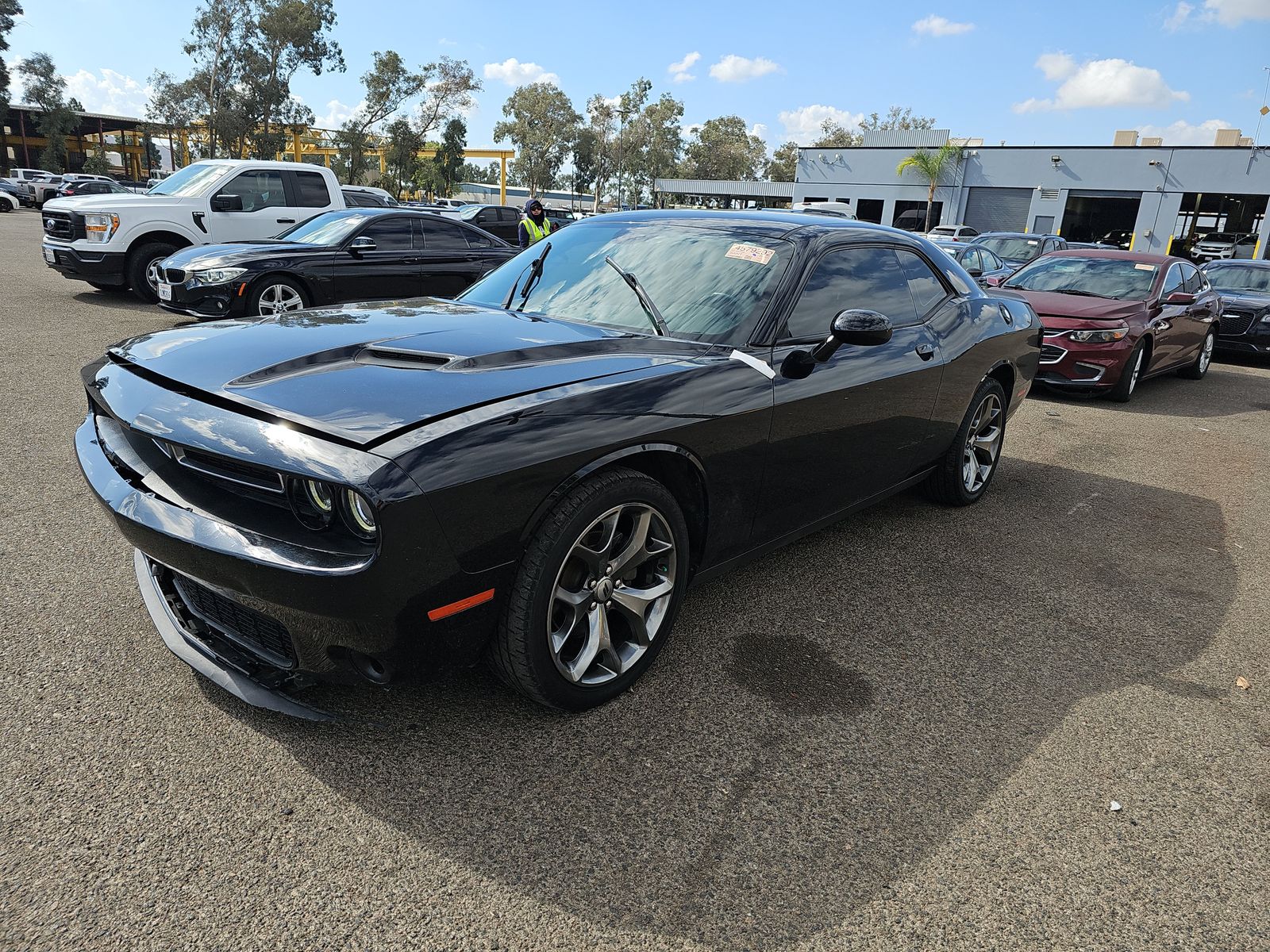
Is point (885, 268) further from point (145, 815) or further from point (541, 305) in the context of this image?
point (145, 815)

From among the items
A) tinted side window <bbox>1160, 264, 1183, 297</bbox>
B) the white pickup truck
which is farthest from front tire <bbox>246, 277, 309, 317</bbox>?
tinted side window <bbox>1160, 264, 1183, 297</bbox>

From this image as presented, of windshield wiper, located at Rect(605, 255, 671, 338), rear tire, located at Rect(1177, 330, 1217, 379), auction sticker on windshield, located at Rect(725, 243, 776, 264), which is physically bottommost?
rear tire, located at Rect(1177, 330, 1217, 379)

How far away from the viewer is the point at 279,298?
8516mm

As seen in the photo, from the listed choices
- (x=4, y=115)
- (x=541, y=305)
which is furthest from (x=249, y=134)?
(x=541, y=305)

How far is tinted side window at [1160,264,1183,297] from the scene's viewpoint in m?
9.05

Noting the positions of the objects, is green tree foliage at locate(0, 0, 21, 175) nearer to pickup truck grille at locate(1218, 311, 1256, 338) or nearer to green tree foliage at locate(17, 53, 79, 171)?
green tree foliage at locate(17, 53, 79, 171)

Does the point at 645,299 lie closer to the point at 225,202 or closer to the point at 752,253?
the point at 752,253

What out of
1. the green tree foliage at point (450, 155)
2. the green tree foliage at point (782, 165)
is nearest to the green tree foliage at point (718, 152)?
the green tree foliage at point (782, 165)

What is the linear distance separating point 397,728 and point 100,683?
3.28 ft

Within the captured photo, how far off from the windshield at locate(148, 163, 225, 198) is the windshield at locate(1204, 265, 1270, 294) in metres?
14.3

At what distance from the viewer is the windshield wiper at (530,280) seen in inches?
143

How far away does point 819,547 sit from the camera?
4.22 m

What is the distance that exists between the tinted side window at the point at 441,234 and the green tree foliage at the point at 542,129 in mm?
70962

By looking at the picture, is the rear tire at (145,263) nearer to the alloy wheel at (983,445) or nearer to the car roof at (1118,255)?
the alloy wheel at (983,445)
